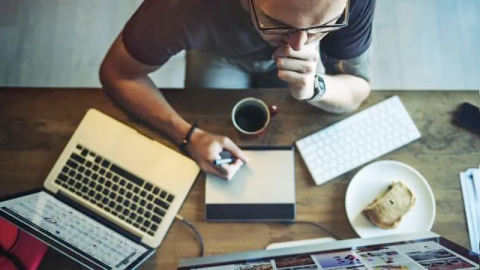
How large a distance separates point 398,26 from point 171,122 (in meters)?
0.93

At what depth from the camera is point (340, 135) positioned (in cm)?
105

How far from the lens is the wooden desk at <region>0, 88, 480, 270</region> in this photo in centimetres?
101

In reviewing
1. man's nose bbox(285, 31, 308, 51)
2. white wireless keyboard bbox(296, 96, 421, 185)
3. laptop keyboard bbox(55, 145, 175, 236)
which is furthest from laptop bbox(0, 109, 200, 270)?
man's nose bbox(285, 31, 308, 51)

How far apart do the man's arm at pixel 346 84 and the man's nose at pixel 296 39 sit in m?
0.23

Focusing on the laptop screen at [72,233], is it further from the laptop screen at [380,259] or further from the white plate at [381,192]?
the white plate at [381,192]

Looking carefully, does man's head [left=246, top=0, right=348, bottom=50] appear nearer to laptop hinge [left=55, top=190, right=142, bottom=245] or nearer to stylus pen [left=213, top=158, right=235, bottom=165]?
stylus pen [left=213, top=158, right=235, bottom=165]

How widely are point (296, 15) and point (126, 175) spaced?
54 centimetres

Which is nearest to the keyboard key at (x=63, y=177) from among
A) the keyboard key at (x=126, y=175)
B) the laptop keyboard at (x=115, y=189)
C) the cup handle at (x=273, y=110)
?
the laptop keyboard at (x=115, y=189)

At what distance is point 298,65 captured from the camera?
899 millimetres

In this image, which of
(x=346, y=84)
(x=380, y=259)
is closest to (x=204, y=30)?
(x=346, y=84)

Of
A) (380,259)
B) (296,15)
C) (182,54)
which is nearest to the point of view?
(296,15)

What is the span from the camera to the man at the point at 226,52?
34.7 inches

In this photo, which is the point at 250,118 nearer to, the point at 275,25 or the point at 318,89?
the point at 318,89

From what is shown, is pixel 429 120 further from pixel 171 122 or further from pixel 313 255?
pixel 171 122
